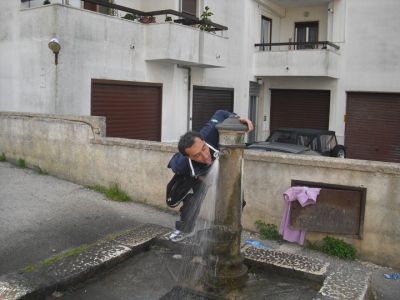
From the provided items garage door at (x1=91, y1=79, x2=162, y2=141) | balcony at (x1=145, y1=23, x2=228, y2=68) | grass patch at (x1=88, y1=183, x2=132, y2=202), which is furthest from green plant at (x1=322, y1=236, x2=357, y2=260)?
balcony at (x1=145, y1=23, x2=228, y2=68)

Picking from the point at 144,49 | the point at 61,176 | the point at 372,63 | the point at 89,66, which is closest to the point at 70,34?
the point at 89,66

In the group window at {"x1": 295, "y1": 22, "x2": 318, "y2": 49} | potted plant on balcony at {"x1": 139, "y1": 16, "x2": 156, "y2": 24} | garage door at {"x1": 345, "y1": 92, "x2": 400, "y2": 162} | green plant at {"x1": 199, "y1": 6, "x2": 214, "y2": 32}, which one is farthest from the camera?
window at {"x1": 295, "y1": 22, "x2": 318, "y2": 49}

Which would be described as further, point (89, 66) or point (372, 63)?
point (372, 63)

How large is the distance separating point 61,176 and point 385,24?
44.0ft

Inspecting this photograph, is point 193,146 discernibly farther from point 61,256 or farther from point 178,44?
point 178,44

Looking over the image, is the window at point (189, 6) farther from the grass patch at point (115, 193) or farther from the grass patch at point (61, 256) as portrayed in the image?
the grass patch at point (61, 256)

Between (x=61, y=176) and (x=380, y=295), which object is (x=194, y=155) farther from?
(x=61, y=176)

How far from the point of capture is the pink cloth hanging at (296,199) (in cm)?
582

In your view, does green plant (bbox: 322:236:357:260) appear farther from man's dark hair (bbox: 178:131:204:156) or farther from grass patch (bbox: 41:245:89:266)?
grass patch (bbox: 41:245:89:266)

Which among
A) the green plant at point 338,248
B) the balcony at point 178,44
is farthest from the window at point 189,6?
the green plant at point 338,248

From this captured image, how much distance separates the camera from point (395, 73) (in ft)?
53.9

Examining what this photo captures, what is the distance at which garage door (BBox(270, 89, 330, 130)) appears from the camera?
18609 millimetres

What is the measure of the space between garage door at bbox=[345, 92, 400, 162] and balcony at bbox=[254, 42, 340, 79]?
153 cm

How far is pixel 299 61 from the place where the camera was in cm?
1708
